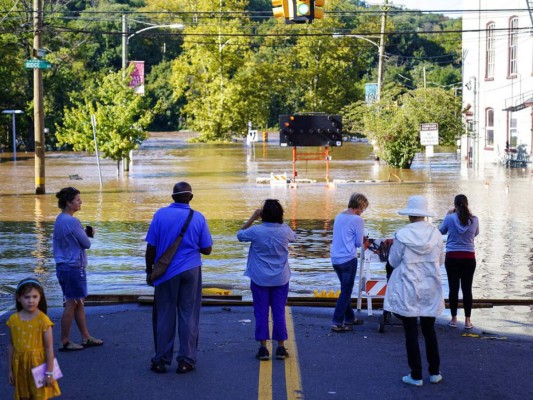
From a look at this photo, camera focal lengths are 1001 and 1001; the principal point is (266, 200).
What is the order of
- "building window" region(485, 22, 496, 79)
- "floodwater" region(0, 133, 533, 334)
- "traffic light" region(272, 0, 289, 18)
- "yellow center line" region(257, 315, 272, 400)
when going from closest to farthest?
"yellow center line" region(257, 315, 272, 400), "floodwater" region(0, 133, 533, 334), "traffic light" region(272, 0, 289, 18), "building window" region(485, 22, 496, 79)

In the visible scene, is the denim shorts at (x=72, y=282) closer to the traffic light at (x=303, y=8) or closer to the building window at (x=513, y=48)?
the traffic light at (x=303, y=8)

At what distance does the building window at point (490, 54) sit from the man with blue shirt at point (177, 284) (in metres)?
45.4

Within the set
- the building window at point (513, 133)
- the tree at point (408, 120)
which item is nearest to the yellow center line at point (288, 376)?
the tree at point (408, 120)

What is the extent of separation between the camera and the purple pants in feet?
31.1

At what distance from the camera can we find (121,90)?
40594 mm

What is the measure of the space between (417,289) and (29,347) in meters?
3.39

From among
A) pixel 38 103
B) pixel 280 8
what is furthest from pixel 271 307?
pixel 38 103

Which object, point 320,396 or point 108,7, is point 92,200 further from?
point 108,7

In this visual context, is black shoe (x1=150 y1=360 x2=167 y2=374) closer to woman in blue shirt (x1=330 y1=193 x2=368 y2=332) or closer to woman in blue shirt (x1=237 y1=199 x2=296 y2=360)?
woman in blue shirt (x1=237 y1=199 x2=296 y2=360)

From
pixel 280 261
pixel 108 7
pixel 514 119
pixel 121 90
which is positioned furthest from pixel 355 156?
pixel 108 7

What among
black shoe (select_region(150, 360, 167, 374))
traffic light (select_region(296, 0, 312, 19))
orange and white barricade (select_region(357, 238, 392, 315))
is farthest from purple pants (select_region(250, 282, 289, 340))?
traffic light (select_region(296, 0, 312, 19))

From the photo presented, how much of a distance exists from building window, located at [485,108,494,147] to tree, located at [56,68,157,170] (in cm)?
2106

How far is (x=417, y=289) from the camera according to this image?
859 centimetres

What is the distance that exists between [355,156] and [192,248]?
53.6 metres
